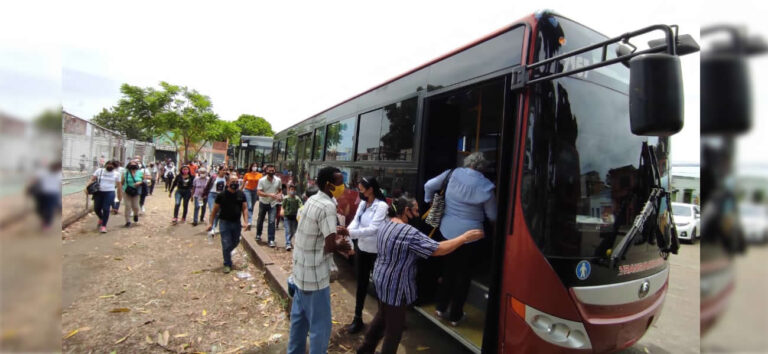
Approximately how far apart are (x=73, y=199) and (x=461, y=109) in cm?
969

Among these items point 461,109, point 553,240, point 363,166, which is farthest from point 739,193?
point 363,166

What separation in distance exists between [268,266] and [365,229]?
2.81m

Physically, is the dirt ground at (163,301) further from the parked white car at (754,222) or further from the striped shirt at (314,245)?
the parked white car at (754,222)

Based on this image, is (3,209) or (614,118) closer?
A: (3,209)

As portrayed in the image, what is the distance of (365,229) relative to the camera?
3844 millimetres

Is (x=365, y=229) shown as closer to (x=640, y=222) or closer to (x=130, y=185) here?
(x=640, y=222)

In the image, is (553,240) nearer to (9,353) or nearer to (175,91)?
(9,353)

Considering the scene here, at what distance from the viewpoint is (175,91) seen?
22.8 meters

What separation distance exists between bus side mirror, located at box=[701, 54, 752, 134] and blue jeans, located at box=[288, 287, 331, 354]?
2.99 metres

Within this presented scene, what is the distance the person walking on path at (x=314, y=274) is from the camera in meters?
3.07

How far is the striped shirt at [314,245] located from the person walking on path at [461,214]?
1276 mm

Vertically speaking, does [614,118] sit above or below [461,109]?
below

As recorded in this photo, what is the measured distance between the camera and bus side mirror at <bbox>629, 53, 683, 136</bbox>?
1.64 m

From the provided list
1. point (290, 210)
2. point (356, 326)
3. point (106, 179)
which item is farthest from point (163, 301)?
point (106, 179)
